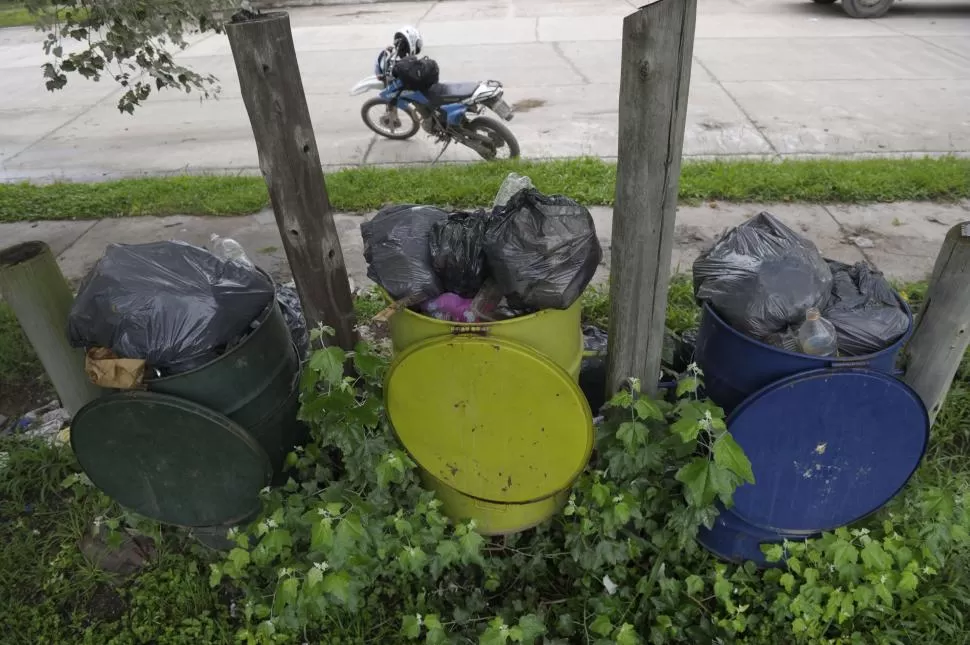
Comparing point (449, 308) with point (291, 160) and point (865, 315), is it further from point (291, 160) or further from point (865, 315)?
point (865, 315)

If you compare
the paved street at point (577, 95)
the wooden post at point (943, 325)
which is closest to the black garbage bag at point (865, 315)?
the wooden post at point (943, 325)

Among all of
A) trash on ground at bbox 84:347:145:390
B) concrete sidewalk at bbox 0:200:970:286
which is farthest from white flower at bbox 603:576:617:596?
concrete sidewalk at bbox 0:200:970:286

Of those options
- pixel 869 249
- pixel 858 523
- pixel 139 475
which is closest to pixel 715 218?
pixel 869 249

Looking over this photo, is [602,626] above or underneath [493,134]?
underneath

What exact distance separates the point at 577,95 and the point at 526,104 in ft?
1.98

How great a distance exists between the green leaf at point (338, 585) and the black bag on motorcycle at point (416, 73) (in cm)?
451

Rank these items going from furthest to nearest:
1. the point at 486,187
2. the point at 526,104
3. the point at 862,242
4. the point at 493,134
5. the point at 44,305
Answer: the point at 526,104
the point at 493,134
the point at 486,187
the point at 862,242
the point at 44,305

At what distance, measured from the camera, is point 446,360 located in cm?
175

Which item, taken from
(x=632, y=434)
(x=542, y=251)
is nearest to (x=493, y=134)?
(x=542, y=251)

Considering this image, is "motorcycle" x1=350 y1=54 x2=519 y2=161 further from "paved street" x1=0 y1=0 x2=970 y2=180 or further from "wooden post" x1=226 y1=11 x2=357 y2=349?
"wooden post" x1=226 y1=11 x2=357 y2=349

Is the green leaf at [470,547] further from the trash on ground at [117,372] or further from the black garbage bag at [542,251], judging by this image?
the trash on ground at [117,372]

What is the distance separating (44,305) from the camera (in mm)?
1945

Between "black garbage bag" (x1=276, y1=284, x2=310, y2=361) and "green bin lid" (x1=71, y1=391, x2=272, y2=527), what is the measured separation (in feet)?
2.37

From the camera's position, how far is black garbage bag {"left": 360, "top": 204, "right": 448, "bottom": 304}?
180 cm
